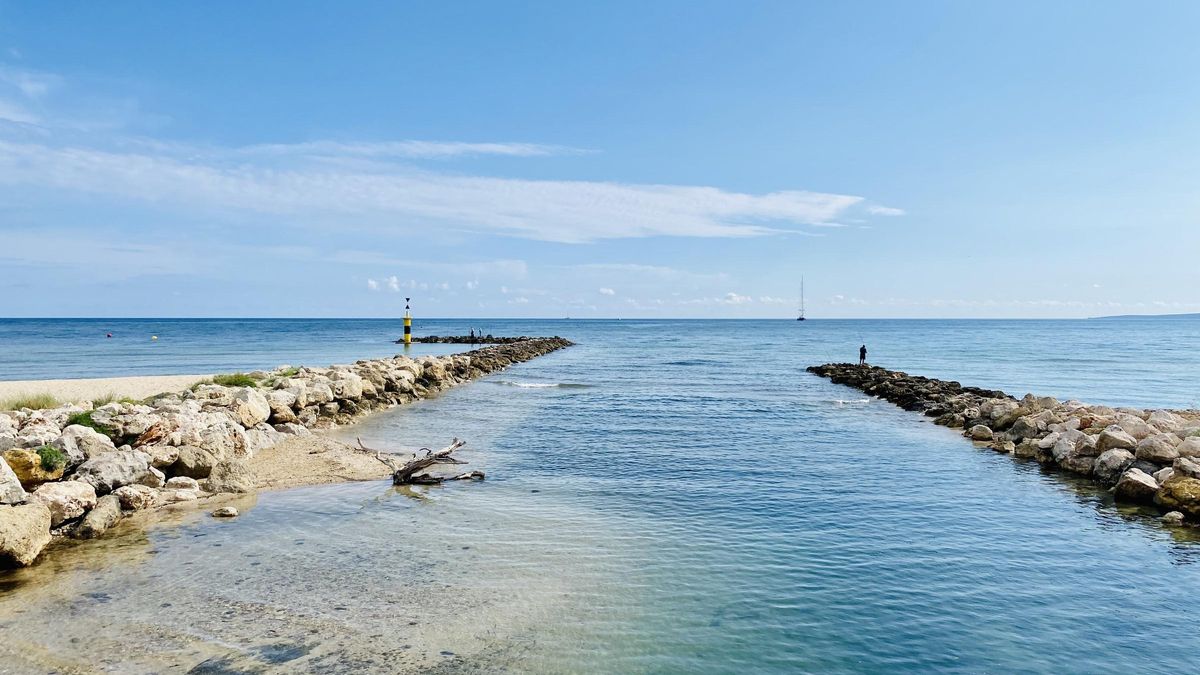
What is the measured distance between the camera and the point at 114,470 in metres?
11.9

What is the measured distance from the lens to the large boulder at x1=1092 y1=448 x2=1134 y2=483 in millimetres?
14125

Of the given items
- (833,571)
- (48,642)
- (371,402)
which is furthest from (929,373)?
(48,642)

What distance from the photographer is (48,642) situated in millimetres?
6965

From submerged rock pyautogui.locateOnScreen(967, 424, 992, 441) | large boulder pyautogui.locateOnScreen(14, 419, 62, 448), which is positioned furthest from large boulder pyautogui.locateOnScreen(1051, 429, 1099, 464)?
large boulder pyautogui.locateOnScreen(14, 419, 62, 448)

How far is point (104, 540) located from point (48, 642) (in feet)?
11.5

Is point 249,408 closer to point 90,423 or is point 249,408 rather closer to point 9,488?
point 90,423

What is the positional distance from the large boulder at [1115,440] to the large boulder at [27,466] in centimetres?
1908

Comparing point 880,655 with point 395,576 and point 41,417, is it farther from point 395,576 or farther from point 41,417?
point 41,417

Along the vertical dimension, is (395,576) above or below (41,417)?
below

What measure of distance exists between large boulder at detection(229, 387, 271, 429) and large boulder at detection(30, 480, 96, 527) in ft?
22.8

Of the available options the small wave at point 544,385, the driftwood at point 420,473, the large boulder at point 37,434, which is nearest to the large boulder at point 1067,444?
the driftwood at point 420,473

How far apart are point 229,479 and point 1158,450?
55.0 ft

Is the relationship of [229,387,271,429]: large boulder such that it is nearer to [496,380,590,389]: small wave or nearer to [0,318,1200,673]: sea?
[0,318,1200,673]: sea

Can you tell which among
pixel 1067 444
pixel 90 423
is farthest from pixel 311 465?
pixel 1067 444
